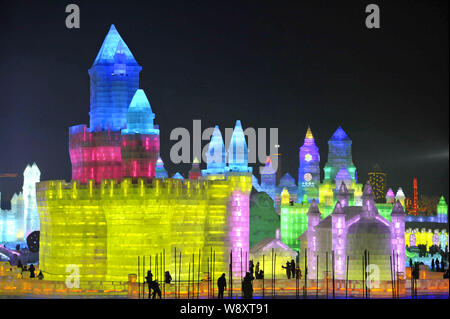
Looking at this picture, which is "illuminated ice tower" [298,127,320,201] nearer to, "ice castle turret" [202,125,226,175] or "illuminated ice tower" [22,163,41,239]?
"illuminated ice tower" [22,163,41,239]

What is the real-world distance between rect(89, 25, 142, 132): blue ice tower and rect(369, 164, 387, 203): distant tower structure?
3950cm

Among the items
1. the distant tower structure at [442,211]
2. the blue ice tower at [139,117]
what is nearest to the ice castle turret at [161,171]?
the blue ice tower at [139,117]

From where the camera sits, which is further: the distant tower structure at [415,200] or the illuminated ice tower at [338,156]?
the distant tower structure at [415,200]

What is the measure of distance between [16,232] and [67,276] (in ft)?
119

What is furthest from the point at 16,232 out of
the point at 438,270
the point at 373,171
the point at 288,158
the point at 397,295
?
the point at 397,295

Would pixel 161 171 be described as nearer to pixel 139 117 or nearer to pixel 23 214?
pixel 139 117

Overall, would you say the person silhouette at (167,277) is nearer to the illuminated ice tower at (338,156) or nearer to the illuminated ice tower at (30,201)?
the illuminated ice tower at (338,156)

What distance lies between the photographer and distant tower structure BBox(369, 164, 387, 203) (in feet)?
268

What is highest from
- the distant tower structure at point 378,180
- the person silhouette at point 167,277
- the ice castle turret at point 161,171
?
the distant tower structure at point 378,180

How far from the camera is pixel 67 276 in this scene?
4281 centimetres

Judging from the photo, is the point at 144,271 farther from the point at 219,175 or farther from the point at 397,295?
the point at 397,295

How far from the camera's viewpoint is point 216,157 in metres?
47.8

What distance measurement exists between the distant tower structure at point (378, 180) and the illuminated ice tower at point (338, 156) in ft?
35.9

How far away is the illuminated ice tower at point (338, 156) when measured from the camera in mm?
69250
